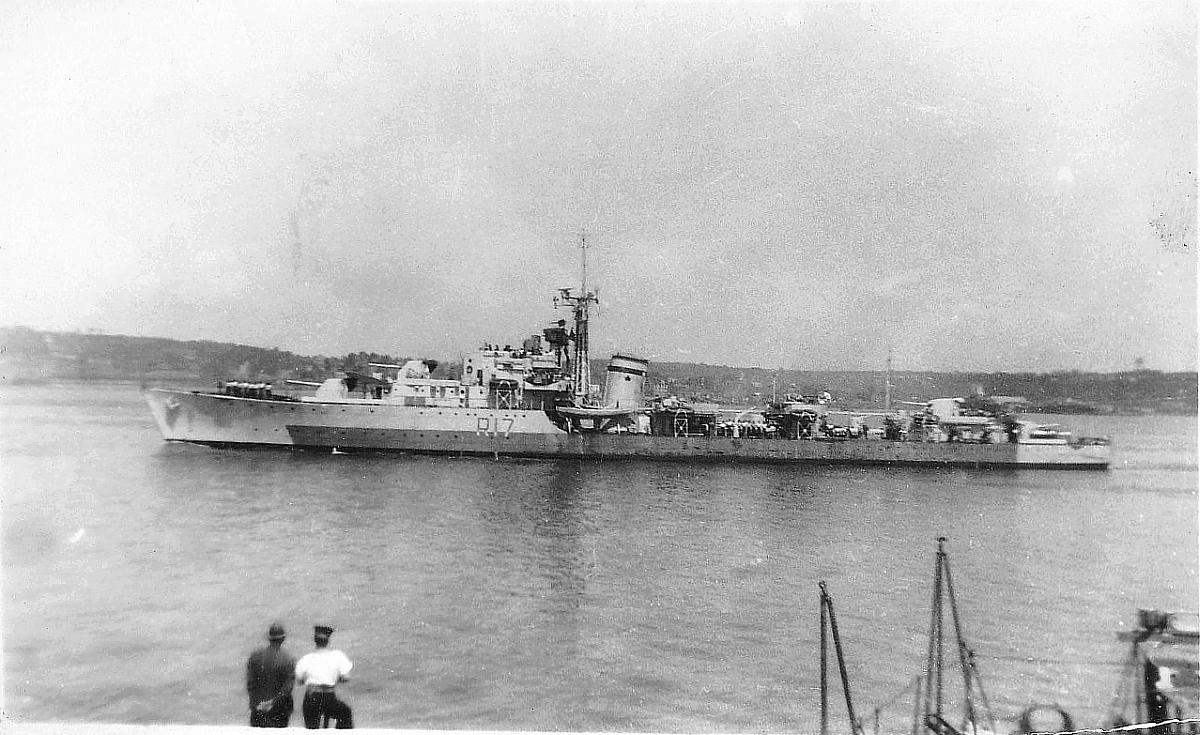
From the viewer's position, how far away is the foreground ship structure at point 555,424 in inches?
273

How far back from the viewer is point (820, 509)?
5.52 meters

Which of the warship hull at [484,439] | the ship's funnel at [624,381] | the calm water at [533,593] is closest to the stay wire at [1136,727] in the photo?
the calm water at [533,593]

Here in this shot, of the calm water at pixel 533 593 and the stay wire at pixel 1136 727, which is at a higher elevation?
the calm water at pixel 533 593

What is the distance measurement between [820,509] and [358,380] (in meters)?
4.44

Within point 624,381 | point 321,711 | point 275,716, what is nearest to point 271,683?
point 275,716

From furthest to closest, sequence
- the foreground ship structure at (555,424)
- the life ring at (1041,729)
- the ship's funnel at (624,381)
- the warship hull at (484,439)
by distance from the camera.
Result: the warship hull at (484,439)
the foreground ship structure at (555,424)
the ship's funnel at (624,381)
the life ring at (1041,729)

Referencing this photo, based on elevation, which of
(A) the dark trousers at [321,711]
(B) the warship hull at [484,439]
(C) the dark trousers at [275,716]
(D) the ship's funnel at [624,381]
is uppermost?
(D) the ship's funnel at [624,381]

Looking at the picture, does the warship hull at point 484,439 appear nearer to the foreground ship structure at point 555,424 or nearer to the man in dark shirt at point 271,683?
the foreground ship structure at point 555,424

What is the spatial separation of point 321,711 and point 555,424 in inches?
207

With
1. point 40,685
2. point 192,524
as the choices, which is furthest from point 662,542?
point 40,685

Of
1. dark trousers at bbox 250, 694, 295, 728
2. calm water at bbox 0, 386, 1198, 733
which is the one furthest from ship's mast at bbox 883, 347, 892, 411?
dark trousers at bbox 250, 694, 295, 728

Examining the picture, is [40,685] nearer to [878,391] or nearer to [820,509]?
[820,509]

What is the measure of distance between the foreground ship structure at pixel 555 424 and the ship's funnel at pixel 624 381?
2 cm

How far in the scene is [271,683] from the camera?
3082 mm
